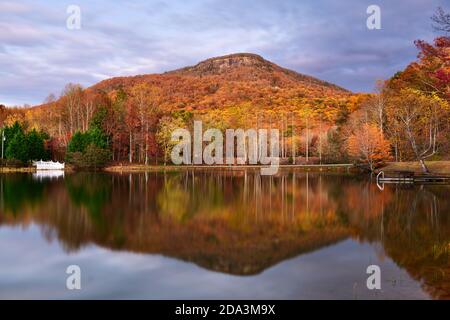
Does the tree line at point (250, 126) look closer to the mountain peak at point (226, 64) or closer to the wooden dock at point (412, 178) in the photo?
the wooden dock at point (412, 178)

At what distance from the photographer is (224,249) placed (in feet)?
33.7

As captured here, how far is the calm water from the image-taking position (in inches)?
295

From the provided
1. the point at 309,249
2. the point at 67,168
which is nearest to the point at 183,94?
the point at 67,168

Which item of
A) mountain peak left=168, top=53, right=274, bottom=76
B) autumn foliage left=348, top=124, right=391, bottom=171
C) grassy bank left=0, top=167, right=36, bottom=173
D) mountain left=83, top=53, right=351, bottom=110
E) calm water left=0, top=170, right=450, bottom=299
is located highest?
mountain peak left=168, top=53, right=274, bottom=76

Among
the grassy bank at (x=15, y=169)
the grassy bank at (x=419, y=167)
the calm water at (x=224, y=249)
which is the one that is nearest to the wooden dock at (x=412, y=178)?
the grassy bank at (x=419, y=167)

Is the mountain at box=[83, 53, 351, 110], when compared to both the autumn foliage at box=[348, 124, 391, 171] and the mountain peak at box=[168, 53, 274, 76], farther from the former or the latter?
the autumn foliage at box=[348, 124, 391, 171]

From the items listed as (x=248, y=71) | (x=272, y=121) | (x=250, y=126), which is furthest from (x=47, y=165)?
(x=248, y=71)

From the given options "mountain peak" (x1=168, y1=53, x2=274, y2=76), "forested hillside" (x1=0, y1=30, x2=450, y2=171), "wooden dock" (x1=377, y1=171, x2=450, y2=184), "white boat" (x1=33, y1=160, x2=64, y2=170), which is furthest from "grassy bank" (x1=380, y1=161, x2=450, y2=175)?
"mountain peak" (x1=168, y1=53, x2=274, y2=76)

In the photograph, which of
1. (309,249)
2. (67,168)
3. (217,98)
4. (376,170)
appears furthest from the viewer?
(217,98)

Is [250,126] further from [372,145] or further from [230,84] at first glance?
[230,84]
